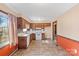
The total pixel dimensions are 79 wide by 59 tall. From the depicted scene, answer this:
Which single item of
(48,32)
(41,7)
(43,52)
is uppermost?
(41,7)

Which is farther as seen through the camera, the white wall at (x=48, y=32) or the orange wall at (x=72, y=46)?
the white wall at (x=48, y=32)

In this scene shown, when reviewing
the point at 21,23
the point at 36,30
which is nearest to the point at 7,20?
the point at 21,23

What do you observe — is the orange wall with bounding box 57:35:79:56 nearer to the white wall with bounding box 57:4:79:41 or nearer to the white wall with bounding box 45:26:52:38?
the white wall with bounding box 57:4:79:41

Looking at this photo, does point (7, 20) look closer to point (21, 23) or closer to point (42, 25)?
point (21, 23)

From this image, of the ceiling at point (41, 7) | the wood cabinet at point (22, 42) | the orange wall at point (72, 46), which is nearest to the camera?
the ceiling at point (41, 7)

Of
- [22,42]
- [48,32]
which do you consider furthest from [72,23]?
[48,32]

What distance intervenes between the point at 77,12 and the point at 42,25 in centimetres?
845

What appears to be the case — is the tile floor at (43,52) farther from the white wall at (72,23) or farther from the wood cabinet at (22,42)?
the white wall at (72,23)

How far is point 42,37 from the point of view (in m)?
12.0

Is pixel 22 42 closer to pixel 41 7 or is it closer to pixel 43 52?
pixel 43 52

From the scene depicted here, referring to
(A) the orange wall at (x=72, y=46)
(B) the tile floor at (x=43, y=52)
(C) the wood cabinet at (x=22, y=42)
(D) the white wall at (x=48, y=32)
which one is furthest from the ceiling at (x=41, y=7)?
(D) the white wall at (x=48, y=32)

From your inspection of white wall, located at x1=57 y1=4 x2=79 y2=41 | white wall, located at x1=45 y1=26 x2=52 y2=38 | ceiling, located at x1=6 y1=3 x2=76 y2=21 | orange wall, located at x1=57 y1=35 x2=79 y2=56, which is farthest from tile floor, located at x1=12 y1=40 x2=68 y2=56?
white wall, located at x1=45 y1=26 x2=52 y2=38

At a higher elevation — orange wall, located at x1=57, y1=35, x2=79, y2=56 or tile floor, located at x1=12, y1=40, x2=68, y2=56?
orange wall, located at x1=57, y1=35, x2=79, y2=56

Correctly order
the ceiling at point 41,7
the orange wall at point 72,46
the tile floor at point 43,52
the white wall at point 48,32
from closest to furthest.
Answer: the ceiling at point 41,7 → the orange wall at point 72,46 → the tile floor at point 43,52 → the white wall at point 48,32
